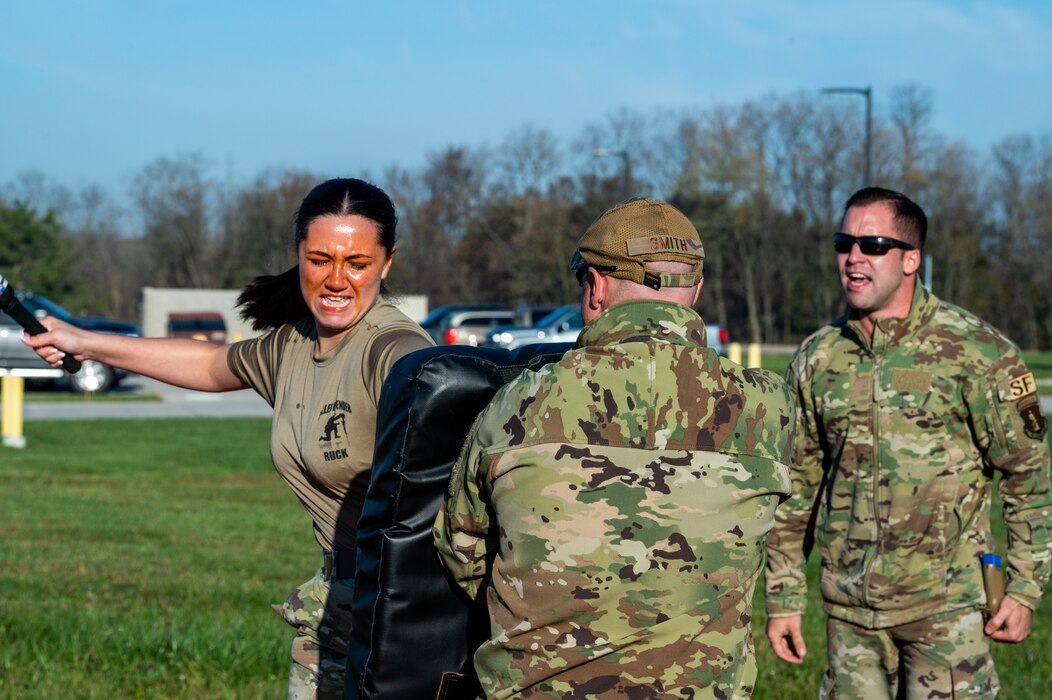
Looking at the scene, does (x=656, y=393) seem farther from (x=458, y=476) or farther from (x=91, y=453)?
(x=91, y=453)

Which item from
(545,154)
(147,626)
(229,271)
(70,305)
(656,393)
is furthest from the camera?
(229,271)

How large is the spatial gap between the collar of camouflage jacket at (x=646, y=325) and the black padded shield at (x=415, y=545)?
266mm

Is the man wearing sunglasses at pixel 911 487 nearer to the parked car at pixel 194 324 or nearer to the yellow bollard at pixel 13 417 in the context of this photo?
the yellow bollard at pixel 13 417

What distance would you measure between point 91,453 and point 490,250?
5450cm

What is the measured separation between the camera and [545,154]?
68.7m

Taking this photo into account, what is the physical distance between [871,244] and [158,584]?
552cm

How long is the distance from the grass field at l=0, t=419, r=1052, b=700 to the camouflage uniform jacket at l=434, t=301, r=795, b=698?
360cm

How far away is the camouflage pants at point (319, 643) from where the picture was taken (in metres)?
3.54

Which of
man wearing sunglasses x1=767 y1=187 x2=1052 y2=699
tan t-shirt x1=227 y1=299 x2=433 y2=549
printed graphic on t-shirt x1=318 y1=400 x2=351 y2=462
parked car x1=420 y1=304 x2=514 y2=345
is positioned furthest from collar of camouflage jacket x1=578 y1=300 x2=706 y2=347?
parked car x1=420 y1=304 x2=514 y2=345

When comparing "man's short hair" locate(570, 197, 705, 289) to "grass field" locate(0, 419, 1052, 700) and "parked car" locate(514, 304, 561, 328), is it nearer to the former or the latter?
"grass field" locate(0, 419, 1052, 700)

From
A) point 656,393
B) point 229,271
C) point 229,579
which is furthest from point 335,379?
point 229,271

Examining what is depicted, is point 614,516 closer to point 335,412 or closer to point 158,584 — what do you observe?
point 335,412

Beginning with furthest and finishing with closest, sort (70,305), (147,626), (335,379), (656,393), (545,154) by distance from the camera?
(545,154) < (70,305) < (147,626) < (335,379) < (656,393)

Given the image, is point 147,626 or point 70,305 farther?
point 70,305
